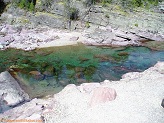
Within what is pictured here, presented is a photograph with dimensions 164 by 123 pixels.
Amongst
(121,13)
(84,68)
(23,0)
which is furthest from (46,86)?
(23,0)

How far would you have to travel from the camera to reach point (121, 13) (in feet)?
129

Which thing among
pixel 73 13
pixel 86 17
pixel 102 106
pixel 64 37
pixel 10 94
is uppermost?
pixel 73 13

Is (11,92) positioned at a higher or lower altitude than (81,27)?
lower

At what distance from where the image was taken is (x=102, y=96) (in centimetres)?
1623

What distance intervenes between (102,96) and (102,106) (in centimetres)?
90

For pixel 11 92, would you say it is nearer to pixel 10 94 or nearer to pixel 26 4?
pixel 10 94

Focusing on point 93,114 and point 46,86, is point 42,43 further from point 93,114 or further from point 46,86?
point 93,114

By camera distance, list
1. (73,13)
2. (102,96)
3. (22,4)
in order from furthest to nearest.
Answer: (22,4) → (73,13) → (102,96)

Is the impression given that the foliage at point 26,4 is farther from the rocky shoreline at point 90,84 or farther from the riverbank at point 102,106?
the riverbank at point 102,106

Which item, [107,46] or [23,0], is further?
[23,0]

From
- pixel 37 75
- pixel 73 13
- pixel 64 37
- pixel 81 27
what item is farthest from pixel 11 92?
pixel 73 13

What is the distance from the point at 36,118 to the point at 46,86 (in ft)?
23.0

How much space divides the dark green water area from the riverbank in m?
3.31

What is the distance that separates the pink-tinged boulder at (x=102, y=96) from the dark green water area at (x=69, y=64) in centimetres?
533
